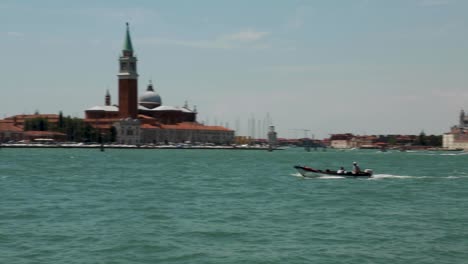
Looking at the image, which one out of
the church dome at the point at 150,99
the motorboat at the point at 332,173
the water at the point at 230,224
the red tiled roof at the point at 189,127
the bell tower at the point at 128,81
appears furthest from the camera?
the church dome at the point at 150,99

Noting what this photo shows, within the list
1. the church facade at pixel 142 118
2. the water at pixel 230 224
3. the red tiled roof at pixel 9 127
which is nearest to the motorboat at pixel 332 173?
the water at pixel 230 224

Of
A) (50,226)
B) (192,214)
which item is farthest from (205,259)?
(192,214)

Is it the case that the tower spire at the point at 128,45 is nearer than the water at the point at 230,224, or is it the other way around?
the water at the point at 230,224

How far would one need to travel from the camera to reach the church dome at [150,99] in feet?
608

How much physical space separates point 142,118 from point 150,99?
583 inches

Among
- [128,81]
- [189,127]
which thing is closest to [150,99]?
[189,127]

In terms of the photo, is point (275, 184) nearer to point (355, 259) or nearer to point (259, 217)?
point (259, 217)

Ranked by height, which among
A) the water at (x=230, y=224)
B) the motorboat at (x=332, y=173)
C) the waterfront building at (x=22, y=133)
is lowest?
the water at (x=230, y=224)

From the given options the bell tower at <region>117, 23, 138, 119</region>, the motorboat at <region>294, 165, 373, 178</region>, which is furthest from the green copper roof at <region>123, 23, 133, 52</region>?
the motorboat at <region>294, 165, 373, 178</region>

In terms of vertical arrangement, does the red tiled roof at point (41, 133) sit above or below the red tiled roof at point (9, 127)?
below

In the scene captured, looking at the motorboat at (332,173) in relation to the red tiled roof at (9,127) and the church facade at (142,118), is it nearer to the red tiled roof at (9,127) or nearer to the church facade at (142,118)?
the church facade at (142,118)

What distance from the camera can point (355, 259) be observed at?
61.4 ft

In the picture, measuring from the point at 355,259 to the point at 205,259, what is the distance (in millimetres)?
3620

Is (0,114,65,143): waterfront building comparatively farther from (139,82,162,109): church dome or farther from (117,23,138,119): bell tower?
(139,82,162,109): church dome
